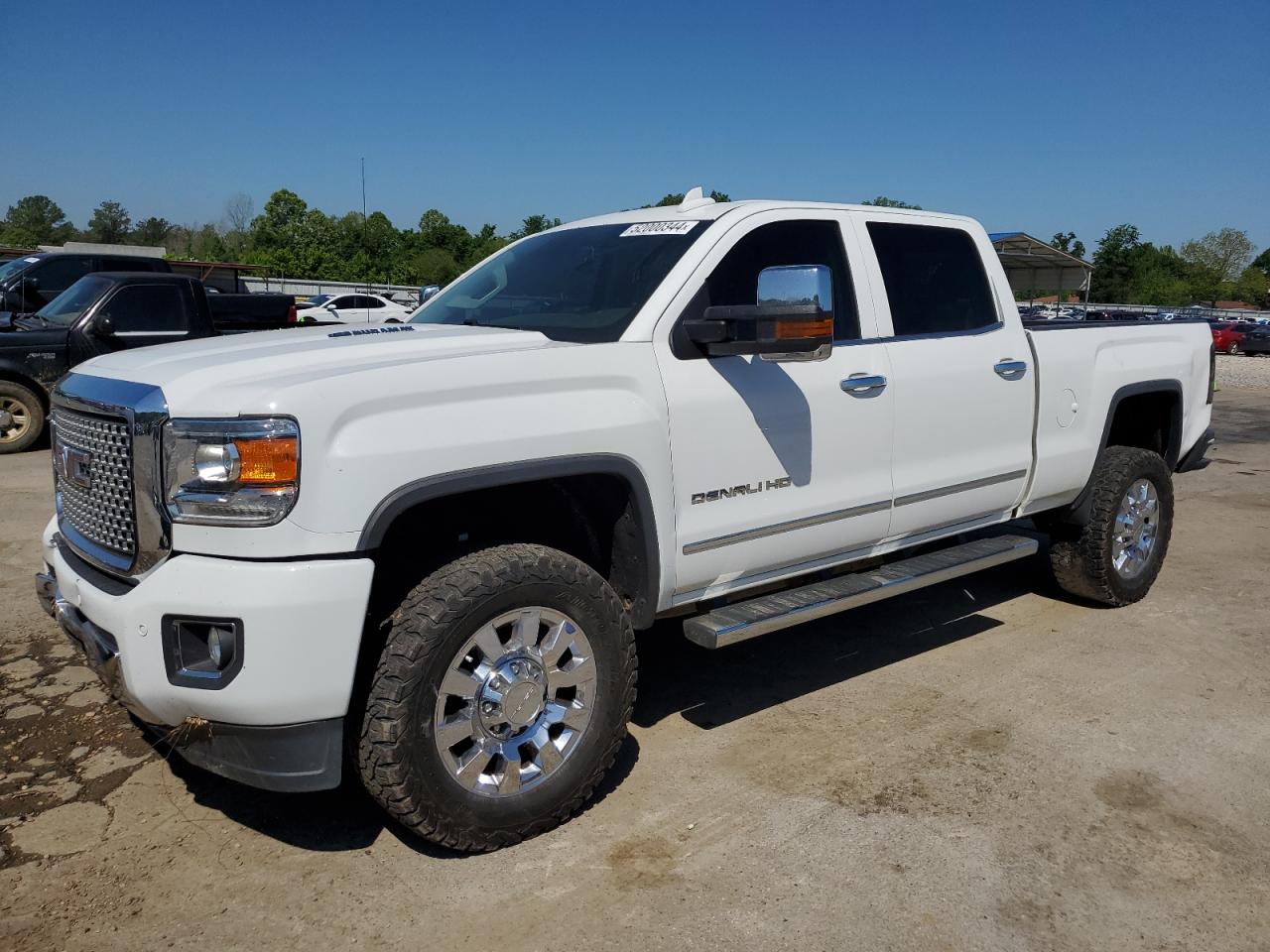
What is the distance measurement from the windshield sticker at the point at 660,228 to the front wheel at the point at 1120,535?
2.81 meters

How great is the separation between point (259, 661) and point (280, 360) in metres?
0.91

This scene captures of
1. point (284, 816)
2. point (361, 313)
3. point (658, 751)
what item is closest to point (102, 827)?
point (284, 816)

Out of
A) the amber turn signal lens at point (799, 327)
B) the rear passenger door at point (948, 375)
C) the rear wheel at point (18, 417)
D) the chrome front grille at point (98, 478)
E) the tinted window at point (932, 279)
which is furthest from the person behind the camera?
the rear wheel at point (18, 417)

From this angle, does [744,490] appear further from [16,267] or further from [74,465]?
[16,267]

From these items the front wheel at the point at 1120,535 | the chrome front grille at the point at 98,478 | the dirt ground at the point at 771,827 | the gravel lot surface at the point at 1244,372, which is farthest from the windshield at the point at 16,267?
the gravel lot surface at the point at 1244,372

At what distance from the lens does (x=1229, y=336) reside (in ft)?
122

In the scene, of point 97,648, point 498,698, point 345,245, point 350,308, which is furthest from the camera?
point 345,245

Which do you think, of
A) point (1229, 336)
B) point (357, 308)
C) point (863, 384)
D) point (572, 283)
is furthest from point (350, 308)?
point (1229, 336)

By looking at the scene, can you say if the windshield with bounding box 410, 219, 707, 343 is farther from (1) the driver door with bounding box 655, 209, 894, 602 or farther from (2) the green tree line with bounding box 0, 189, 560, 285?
(2) the green tree line with bounding box 0, 189, 560, 285

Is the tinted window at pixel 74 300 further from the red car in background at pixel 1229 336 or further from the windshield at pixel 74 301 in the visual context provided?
the red car in background at pixel 1229 336

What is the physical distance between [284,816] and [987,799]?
240cm

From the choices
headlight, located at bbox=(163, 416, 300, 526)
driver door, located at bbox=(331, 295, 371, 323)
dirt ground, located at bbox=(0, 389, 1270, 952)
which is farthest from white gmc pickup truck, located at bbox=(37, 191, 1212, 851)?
driver door, located at bbox=(331, 295, 371, 323)

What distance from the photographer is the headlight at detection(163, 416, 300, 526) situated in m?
2.69

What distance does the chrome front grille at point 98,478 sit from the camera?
2.93m
